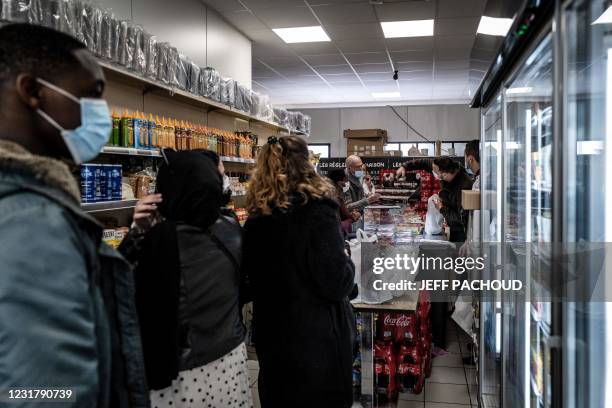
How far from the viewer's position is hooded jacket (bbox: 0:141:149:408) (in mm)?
817

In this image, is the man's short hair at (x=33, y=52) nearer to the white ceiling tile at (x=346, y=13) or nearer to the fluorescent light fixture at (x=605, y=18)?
the fluorescent light fixture at (x=605, y=18)

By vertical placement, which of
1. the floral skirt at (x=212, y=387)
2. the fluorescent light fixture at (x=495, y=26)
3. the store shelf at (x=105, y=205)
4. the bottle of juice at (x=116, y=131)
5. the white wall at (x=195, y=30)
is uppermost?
the white wall at (x=195, y=30)

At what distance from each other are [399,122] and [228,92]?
848cm

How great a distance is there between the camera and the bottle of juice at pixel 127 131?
3156 mm

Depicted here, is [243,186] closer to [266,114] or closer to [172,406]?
[266,114]

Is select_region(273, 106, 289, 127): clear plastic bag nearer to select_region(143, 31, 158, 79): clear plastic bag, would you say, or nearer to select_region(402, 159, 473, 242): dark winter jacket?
select_region(402, 159, 473, 242): dark winter jacket

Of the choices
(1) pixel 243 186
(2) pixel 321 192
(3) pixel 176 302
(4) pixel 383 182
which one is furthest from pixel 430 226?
(3) pixel 176 302

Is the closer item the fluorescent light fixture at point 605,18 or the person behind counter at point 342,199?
the fluorescent light fixture at point 605,18

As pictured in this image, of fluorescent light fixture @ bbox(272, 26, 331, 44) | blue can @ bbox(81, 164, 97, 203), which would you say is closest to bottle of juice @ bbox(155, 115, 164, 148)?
blue can @ bbox(81, 164, 97, 203)

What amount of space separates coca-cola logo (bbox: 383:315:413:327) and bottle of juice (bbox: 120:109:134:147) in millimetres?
2126

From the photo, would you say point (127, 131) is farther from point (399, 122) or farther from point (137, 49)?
point (399, 122)

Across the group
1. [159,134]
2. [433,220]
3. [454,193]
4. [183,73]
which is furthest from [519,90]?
[433,220]

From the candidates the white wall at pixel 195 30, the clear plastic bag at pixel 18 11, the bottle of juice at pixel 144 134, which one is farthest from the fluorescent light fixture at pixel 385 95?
the clear plastic bag at pixel 18 11

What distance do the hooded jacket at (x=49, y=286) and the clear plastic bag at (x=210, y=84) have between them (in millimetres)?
3483
